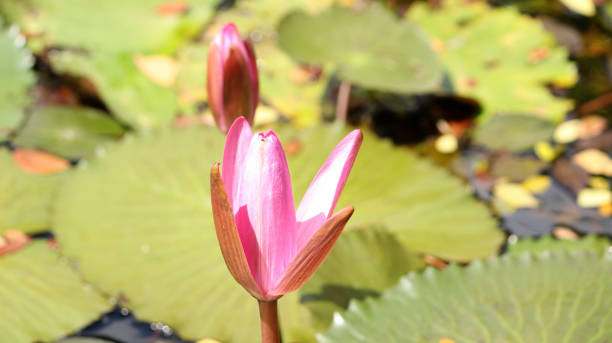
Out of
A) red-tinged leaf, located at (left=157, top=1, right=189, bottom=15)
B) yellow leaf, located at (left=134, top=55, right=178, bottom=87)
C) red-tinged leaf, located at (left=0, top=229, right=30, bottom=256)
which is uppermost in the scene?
red-tinged leaf, located at (left=157, top=1, right=189, bottom=15)

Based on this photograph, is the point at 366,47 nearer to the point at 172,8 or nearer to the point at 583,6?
the point at 172,8

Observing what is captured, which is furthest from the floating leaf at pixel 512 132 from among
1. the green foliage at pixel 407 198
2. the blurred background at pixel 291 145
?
the green foliage at pixel 407 198

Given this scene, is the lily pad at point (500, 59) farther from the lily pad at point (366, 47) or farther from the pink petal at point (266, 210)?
the pink petal at point (266, 210)

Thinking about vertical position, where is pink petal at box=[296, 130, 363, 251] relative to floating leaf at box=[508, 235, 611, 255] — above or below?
above

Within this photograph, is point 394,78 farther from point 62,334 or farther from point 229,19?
point 62,334

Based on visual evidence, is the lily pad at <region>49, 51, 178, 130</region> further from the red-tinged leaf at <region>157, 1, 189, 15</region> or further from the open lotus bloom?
the open lotus bloom

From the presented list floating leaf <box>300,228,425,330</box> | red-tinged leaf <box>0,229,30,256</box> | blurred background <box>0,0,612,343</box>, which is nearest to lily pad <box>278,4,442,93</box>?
blurred background <box>0,0,612,343</box>
